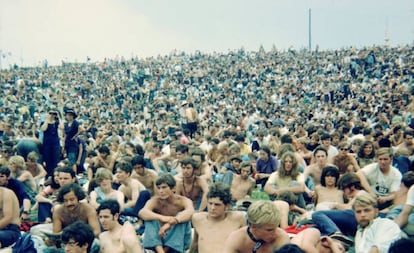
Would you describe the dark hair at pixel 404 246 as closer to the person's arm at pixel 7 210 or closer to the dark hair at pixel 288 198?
the dark hair at pixel 288 198

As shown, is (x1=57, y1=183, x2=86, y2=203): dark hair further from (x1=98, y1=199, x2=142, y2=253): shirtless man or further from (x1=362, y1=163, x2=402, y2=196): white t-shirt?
(x1=362, y1=163, x2=402, y2=196): white t-shirt

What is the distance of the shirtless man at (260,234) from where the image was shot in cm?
411

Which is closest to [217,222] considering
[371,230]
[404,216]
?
[371,230]

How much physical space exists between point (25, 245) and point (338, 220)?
11.3 ft

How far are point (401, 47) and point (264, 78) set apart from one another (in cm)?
1097

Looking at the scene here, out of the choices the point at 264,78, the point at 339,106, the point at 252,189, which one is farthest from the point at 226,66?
the point at 252,189

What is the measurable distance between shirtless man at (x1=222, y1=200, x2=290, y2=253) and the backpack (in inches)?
103

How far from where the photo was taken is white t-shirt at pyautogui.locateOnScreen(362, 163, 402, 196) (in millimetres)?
7660

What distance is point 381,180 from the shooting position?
7.75 metres

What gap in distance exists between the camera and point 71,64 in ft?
157

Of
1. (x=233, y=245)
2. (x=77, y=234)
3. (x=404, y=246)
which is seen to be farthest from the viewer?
(x=77, y=234)

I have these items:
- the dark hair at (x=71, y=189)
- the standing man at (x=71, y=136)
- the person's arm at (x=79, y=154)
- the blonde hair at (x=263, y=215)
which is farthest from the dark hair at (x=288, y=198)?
the person's arm at (x=79, y=154)

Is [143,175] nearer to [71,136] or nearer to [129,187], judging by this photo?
[129,187]

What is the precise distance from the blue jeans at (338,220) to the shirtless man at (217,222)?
792 mm
